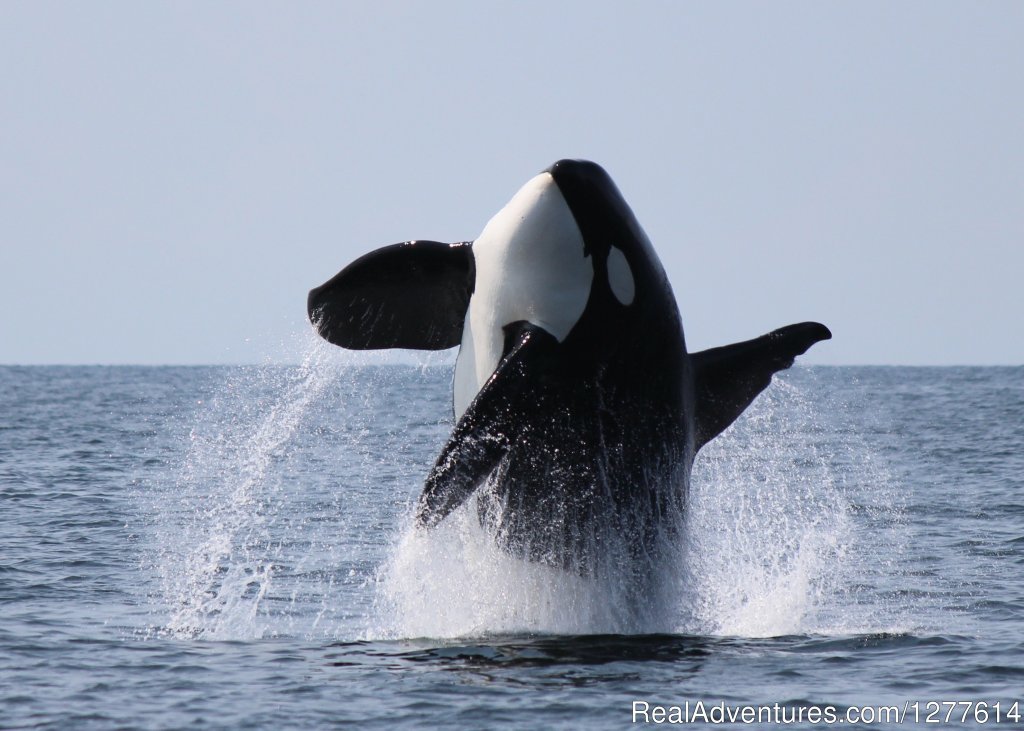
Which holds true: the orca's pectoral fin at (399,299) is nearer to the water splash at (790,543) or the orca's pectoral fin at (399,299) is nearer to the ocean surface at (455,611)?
the ocean surface at (455,611)

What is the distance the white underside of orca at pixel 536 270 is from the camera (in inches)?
520

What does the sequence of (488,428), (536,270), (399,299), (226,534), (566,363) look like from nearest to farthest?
1. (488,428)
2. (566,363)
3. (536,270)
4. (399,299)
5. (226,534)

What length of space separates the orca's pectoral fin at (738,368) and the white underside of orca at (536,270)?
1.44 metres

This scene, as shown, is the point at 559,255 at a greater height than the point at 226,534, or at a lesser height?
greater

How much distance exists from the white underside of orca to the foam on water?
193 cm

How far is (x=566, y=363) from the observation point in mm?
13148

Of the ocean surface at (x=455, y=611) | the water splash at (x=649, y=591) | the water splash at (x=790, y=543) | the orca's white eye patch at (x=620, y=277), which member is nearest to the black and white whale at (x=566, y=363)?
the orca's white eye patch at (x=620, y=277)

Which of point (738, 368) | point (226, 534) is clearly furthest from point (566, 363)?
point (226, 534)

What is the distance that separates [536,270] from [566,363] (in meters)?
0.85

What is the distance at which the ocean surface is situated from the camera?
39.0 ft

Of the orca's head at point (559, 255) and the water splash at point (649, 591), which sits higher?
the orca's head at point (559, 255)

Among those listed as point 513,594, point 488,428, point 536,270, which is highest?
point 536,270

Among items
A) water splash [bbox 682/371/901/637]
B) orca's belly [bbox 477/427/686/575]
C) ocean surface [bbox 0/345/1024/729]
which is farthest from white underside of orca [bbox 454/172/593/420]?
water splash [bbox 682/371/901/637]

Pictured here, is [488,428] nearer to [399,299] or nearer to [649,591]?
[399,299]
